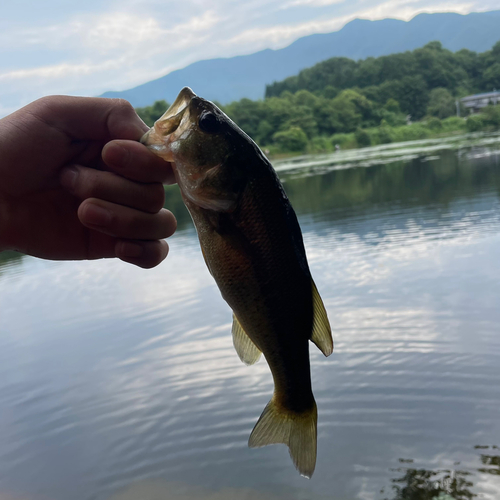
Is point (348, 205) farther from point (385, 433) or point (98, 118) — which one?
point (98, 118)

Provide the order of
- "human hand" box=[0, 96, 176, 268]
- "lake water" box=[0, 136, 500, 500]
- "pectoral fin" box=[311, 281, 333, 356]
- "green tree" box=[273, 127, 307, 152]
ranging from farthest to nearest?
"green tree" box=[273, 127, 307, 152] → "lake water" box=[0, 136, 500, 500] → "human hand" box=[0, 96, 176, 268] → "pectoral fin" box=[311, 281, 333, 356]

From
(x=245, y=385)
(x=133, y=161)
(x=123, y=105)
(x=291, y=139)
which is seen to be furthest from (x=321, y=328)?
(x=291, y=139)

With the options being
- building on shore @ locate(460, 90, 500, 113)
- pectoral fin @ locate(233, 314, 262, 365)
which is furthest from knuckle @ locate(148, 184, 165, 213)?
building on shore @ locate(460, 90, 500, 113)

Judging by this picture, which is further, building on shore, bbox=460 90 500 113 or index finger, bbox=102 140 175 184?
building on shore, bbox=460 90 500 113

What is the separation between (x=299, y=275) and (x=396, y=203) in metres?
15.5

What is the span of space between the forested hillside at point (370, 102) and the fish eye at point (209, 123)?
41.1 metres

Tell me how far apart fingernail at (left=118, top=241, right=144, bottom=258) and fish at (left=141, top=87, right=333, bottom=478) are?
1.53 feet

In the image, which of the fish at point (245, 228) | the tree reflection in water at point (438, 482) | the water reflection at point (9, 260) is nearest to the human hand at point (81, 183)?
the fish at point (245, 228)

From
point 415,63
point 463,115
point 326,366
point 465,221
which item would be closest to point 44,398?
point 326,366

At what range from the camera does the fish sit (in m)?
1.69

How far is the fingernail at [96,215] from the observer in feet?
6.44

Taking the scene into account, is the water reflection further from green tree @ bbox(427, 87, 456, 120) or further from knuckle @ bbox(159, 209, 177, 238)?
green tree @ bbox(427, 87, 456, 120)

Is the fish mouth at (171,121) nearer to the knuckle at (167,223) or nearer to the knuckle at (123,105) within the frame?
the knuckle at (123,105)

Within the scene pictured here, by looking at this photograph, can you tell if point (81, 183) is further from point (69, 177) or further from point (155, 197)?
point (155, 197)
